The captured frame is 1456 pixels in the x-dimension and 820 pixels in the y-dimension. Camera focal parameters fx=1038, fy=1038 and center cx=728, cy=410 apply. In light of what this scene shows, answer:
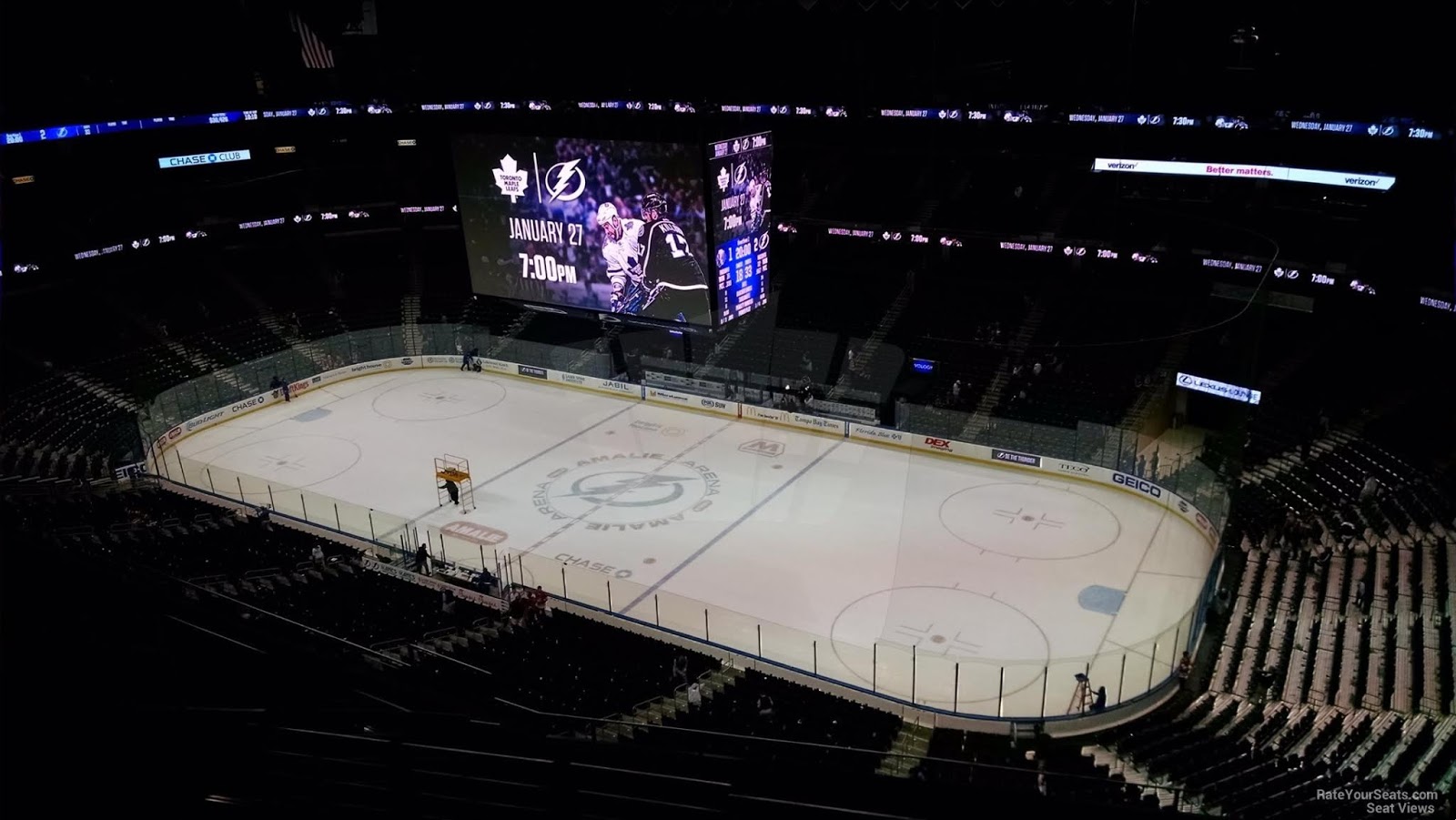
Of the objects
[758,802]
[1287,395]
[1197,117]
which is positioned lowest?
[1287,395]

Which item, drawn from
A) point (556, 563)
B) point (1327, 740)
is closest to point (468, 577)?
point (556, 563)

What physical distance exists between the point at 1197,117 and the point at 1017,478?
10.9 m

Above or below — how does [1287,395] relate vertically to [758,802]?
below

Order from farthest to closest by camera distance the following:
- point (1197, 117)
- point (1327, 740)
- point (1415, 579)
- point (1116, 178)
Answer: point (1116, 178)
point (1197, 117)
point (1415, 579)
point (1327, 740)

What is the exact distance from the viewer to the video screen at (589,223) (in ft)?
79.0

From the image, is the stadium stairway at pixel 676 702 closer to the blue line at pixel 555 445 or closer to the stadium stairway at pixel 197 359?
the blue line at pixel 555 445

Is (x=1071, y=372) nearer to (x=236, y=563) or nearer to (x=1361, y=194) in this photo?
(x=1361, y=194)

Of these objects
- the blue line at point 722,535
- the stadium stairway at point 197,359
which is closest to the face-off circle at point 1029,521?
the blue line at point 722,535

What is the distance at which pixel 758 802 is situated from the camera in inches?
245

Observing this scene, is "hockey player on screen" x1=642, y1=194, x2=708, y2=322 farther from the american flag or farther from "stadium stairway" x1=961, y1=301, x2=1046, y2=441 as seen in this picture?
the american flag

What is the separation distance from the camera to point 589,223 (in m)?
25.5

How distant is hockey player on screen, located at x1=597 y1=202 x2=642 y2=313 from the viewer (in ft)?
81.9

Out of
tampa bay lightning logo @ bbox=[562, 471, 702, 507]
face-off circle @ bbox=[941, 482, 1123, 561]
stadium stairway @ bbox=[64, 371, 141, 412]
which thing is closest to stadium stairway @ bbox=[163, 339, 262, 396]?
stadium stairway @ bbox=[64, 371, 141, 412]

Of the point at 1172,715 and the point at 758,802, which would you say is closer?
the point at 758,802
